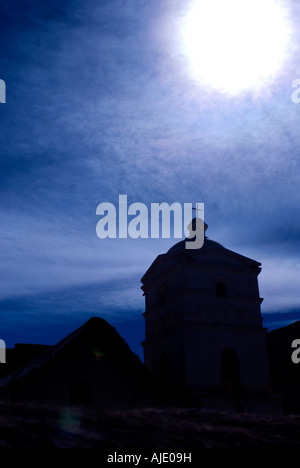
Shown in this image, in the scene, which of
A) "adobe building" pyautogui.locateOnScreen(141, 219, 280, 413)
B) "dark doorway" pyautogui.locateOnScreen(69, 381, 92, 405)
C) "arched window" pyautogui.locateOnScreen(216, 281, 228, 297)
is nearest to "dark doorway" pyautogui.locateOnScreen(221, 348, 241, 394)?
"adobe building" pyautogui.locateOnScreen(141, 219, 280, 413)

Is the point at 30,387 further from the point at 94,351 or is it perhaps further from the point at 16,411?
the point at 16,411

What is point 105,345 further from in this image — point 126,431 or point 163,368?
point 126,431

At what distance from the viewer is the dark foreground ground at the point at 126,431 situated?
500cm

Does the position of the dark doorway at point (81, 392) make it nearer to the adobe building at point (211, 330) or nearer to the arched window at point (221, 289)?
the adobe building at point (211, 330)

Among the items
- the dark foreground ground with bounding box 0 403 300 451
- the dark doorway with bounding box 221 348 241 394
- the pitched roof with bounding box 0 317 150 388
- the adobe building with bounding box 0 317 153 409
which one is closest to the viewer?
the dark foreground ground with bounding box 0 403 300 451

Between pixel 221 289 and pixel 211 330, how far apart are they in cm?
243

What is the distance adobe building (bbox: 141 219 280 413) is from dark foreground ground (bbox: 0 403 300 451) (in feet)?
44.3

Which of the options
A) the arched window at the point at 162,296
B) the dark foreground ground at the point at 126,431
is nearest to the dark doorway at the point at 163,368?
the arched window at the point at 162,296

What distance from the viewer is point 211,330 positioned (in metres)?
21.1

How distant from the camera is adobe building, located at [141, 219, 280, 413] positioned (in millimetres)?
20250

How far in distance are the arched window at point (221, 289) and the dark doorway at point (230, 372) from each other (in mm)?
2617

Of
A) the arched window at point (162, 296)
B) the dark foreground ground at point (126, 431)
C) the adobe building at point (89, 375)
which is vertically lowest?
the dark foreground ground at point (126, 431)

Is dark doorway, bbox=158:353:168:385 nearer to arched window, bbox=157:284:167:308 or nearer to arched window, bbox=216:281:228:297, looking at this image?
arched window, bbox=157:284:167:308
